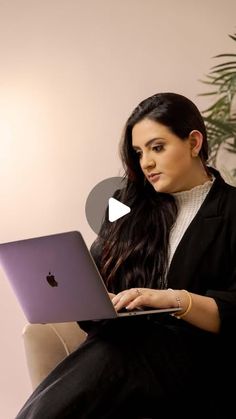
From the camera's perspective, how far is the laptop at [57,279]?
3.70 feet

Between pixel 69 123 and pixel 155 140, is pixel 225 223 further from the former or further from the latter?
pixel 69 123

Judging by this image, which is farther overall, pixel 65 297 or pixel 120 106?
pixel 120 106

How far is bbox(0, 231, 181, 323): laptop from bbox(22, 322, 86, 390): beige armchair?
0.15 meters

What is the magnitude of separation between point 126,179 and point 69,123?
817 millimetres

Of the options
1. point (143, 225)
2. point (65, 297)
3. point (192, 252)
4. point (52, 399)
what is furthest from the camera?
point (143, 225)

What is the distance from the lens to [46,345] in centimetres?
148

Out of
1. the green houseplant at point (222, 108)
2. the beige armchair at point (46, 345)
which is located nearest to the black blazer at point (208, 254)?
the beige armchair at point (46, 345)

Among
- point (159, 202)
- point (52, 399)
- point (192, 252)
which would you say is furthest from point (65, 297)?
point (159, 202)

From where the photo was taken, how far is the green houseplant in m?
1.96

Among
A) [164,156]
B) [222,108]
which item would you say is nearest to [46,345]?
[164,156]

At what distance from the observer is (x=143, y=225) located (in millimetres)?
1535

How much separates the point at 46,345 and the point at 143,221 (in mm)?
390
